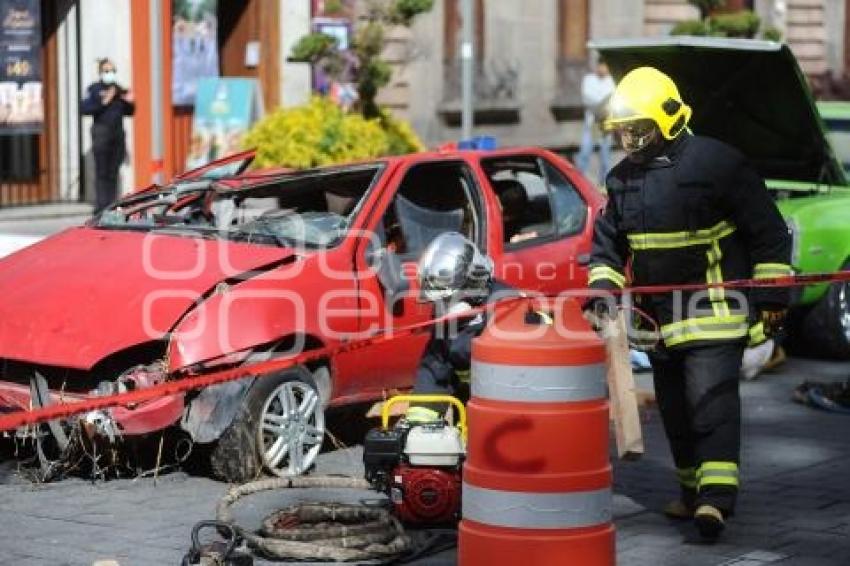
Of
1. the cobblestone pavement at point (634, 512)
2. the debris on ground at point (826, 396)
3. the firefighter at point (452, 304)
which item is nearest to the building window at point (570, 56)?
the debris on ground at point (826, 396)

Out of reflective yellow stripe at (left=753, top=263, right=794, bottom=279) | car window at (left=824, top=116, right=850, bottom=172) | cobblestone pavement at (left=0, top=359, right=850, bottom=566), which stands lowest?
cobblestone pavement at (left=0, top=359, right=850, bottom=566)

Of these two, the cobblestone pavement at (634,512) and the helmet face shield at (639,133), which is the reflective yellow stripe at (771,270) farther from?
the cobblestone pavement at (634,512)

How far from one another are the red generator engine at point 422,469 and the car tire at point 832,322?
19.0 feet

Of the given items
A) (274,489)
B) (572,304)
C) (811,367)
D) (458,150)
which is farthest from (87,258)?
(811,367)

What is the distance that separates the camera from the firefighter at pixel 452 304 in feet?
25.7

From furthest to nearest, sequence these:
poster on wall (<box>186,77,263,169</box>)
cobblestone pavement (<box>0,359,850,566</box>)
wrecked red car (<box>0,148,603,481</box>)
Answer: poster on wall (<box>186,77,263,169</box>), wrecked red car (<box>0,148,603,481</box>), cobblestone pavement (<box>0,359,850,566</box>)

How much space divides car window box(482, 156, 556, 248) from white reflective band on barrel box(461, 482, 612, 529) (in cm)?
Result: 422

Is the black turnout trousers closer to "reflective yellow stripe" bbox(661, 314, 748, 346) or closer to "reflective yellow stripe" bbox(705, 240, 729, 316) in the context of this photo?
"reflective yellow stripe" bbox(661, 314, 748, 346)

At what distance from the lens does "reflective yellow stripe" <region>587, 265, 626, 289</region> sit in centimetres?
759

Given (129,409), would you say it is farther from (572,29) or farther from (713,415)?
(572,29)

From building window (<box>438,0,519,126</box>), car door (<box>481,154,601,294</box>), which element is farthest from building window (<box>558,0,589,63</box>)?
car door (<box>481,154,601,294</box>)

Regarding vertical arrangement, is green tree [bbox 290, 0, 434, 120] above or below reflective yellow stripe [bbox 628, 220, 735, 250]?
above

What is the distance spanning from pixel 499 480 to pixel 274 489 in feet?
7.76

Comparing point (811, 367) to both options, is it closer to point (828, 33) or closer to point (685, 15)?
point (685, 15)
